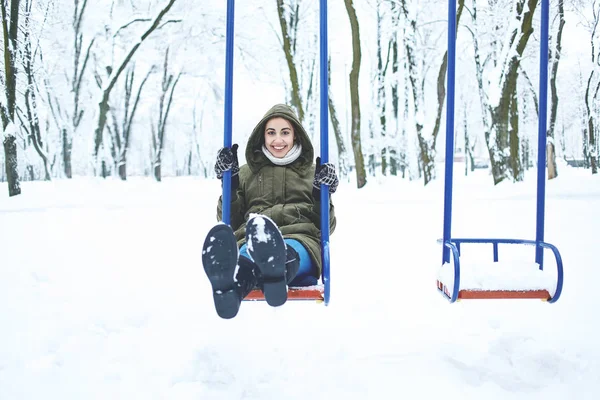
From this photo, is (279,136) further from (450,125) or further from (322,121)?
(450,125)

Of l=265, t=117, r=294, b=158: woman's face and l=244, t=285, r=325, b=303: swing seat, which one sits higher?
l=265, t=117, r=294, b=158: woman's face

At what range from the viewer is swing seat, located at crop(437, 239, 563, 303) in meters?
2.05

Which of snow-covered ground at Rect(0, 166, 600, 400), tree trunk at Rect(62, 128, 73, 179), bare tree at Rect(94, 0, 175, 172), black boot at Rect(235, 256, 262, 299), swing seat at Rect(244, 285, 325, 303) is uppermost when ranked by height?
bare tree at Rect(94, 0, 175, 172)

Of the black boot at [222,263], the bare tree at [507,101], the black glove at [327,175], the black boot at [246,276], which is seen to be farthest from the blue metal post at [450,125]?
the bare tree at [507,101]

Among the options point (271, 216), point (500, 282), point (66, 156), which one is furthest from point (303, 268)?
point (66, 156)

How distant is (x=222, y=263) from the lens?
1.80 metres

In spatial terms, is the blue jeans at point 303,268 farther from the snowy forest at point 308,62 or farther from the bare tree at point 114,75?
the bare tree at point 114,75

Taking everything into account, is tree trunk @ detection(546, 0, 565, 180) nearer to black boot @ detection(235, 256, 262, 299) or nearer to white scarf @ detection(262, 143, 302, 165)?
white scarf @ detection(262, 143, 302, 165)

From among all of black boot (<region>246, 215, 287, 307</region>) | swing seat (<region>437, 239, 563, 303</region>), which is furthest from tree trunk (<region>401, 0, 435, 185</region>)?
black boot (<region>246, 215, 287, 307</region>)

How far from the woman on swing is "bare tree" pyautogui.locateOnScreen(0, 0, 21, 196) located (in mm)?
7143

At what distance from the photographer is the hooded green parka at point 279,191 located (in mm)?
2523

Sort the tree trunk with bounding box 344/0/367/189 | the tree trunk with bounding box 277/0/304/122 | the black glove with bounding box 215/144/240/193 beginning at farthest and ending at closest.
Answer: the tree trunk with bounding box 277/0/304/122
the tree trunk with bounding box 344/0/367/189
the black glove with bounding box 215/144/240/193

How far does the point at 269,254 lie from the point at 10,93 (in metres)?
8.14

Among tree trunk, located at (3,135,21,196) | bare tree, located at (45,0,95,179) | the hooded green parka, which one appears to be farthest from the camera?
bare tree, located at (45,0,95,179)
